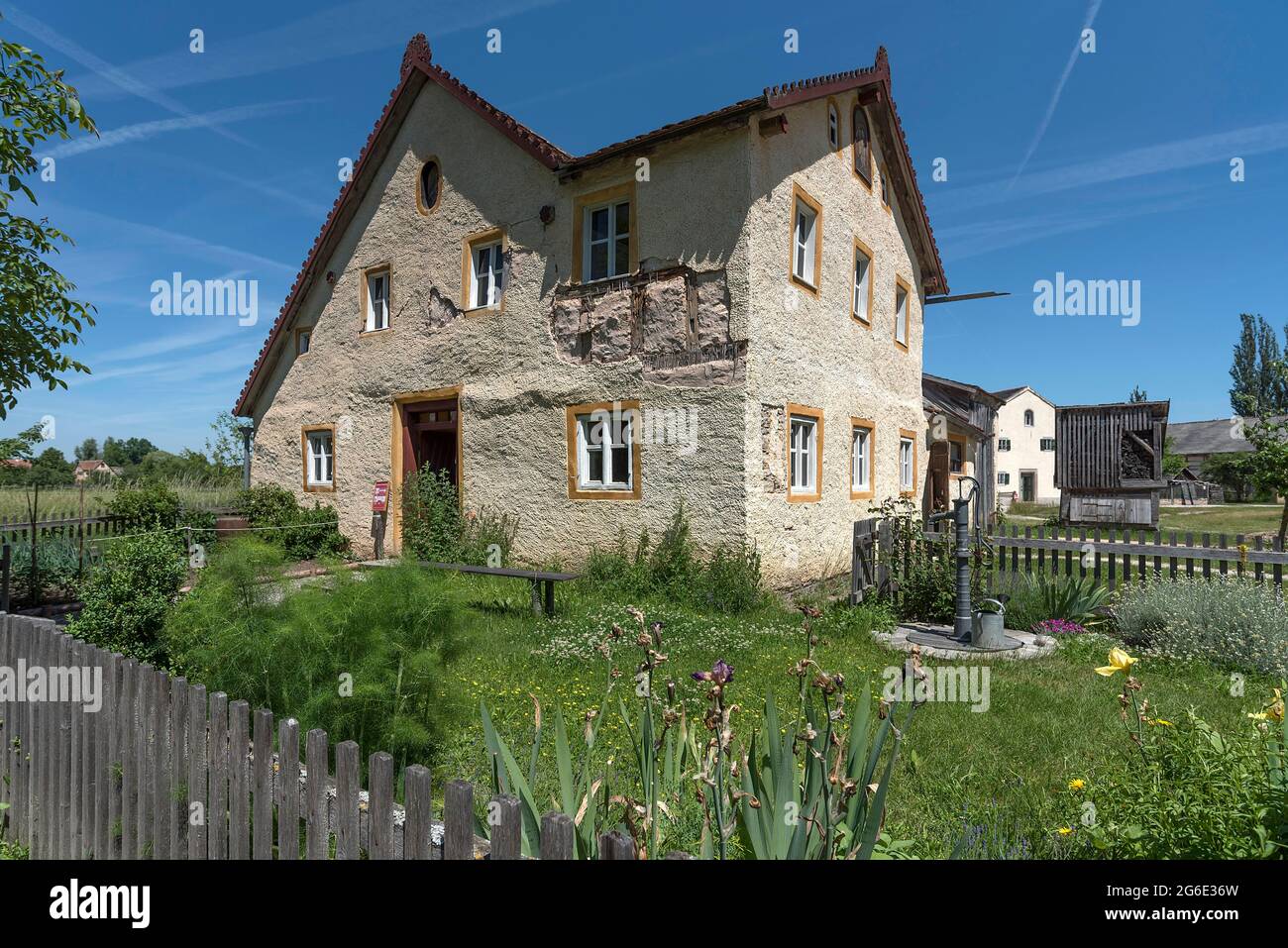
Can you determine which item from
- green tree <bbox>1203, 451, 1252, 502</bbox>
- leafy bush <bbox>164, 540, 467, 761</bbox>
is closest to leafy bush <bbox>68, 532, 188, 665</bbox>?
leafy bush <bbox>164, 540, 467, 761</bbox>

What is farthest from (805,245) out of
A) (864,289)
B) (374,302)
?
(374,302)

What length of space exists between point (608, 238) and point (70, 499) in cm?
1707

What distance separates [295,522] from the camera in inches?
549

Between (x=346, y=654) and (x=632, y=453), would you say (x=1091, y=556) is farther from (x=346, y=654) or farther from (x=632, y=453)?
(x=346, y=654)

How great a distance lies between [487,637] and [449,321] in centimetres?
745

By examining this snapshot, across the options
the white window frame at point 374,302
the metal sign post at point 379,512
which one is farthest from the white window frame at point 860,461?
the white window frame at point 374,302

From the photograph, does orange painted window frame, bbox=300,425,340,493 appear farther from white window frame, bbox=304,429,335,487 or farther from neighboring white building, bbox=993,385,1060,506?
neighboring white building, bbox=993,385,1060,506

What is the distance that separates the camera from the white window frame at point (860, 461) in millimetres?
11656

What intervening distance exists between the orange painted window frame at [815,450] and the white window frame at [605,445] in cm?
223

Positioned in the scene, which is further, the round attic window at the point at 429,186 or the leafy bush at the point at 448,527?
the round attic window at the point at 429,186

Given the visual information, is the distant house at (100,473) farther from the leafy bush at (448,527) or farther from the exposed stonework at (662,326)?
the exposed stonework at (662,326)

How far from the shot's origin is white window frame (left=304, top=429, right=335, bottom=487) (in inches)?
580

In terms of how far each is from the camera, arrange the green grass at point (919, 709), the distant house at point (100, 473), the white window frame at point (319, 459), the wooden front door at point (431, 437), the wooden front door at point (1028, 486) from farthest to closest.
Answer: the wooden front door at point (1028, 486) < the distant house at point (100, 473) < the white window frame at point (319, 459) < the wooden front door at point (431, 437) < the green grass at point (919, 709)

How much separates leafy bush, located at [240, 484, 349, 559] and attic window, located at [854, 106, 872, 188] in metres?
12.3
